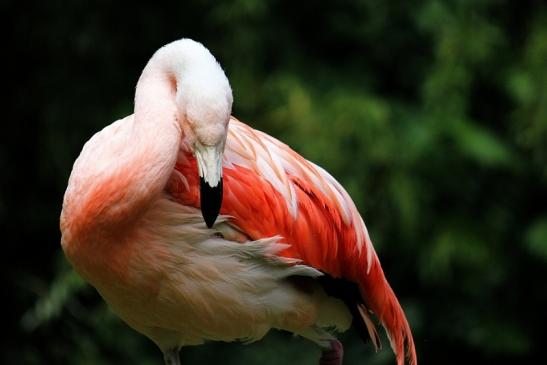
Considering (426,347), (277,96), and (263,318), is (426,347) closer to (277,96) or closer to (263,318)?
(277,96)

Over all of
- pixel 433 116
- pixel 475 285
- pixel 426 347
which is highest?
pixel 433 116

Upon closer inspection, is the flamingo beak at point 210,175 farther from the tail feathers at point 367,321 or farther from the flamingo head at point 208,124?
the tail feathers at point 367,321

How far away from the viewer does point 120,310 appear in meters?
2.98

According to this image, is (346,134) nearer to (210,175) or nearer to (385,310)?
(385,310)

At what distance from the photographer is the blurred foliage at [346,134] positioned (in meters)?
5.59

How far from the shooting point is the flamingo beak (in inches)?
96.6

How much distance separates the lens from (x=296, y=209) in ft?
9.86

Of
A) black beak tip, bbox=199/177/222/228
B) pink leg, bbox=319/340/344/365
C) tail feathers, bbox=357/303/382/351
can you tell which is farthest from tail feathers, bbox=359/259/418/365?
black beak tip, bbox=199/177/222/228

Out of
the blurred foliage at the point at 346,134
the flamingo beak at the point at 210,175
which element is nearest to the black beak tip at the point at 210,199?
the flamingo beak at the point at 210,175

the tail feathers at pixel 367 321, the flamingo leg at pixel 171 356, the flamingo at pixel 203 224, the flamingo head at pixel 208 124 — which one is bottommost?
the flamingo leg at pixel 171 356

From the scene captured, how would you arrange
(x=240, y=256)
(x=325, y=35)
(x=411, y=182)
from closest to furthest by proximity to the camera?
1. (x=240, y=256)
2. (x=411, y=182)
3. (x=325, y=35)

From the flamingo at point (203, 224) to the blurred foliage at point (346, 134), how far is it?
A: 2.27 m

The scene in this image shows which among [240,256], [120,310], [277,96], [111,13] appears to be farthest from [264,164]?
[111,13]

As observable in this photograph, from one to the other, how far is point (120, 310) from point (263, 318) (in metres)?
0.42
